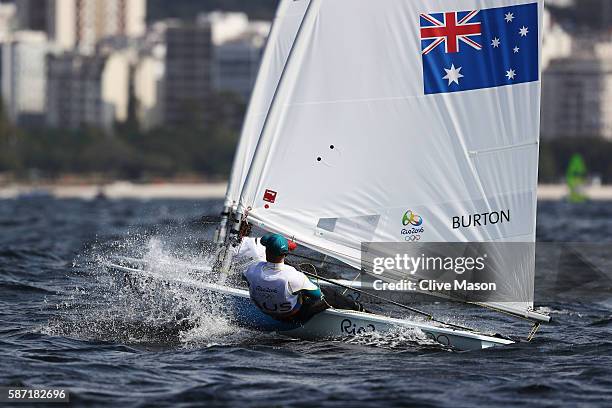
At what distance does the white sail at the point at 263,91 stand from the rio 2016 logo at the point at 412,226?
1823 millimetres

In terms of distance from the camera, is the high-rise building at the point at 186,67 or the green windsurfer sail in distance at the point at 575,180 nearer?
the green windsurfer sail in distance at the point at 575,180

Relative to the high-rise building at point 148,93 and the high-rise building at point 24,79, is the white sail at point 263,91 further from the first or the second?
the high-rise building at point 24,79

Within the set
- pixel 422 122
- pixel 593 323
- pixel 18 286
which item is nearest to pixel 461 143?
pixel 422 122

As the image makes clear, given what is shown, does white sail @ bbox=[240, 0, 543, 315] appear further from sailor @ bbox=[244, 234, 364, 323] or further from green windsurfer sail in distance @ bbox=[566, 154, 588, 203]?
green windsurfer sail in distance @ bbox=[566, 154, 588, 203]

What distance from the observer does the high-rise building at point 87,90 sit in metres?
166

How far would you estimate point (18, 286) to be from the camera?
18797 mm

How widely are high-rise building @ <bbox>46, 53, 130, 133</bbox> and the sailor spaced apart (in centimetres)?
15117

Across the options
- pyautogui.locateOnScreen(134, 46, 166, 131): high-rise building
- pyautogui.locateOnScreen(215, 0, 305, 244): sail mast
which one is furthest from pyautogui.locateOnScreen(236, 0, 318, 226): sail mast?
pyautogui.locateOnScreen(134, 46, 166, 131): high-rise building

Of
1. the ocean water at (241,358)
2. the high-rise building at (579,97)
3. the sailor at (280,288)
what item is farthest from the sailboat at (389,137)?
the high-rise building at (579,97)

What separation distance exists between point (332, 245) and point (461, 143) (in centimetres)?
173

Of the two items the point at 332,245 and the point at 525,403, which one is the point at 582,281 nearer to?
the point at 332,245

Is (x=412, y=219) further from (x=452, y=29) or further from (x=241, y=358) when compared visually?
(x=241, y=358)

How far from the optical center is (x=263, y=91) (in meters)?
15.0

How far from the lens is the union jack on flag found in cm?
1421
